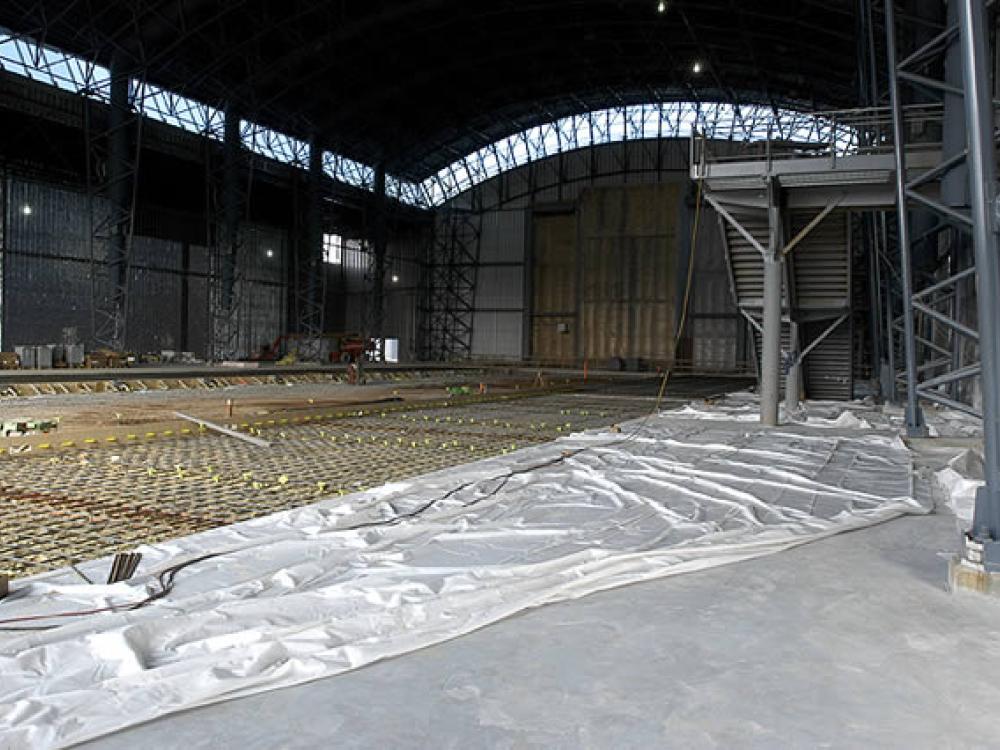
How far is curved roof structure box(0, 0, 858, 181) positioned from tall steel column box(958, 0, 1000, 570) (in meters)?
26.7

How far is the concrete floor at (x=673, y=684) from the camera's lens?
8.23 feet

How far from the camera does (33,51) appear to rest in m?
28.1

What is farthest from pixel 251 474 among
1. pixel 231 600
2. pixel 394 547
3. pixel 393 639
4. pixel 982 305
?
pixel 982 305

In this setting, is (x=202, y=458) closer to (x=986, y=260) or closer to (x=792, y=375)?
(x=986, y=260)

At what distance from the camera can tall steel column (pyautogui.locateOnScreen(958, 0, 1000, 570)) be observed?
14.3ft

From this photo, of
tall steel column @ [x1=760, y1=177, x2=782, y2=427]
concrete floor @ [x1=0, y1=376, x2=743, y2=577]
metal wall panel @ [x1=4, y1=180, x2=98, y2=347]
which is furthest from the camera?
metal wall panel @ [x1=4, y1=180, x2=98, y2=347]

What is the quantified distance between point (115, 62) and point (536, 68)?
20192mm

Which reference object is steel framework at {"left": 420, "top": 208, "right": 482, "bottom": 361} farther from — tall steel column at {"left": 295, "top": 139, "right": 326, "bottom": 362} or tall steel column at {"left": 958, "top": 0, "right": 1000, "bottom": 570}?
tall steel column at {"left": 958, "top": 0, "right": 1000, "bottom": 570}

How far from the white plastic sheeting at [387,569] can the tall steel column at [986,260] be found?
4.07 ft

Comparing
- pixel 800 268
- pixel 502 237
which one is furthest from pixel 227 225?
pixel 800 268

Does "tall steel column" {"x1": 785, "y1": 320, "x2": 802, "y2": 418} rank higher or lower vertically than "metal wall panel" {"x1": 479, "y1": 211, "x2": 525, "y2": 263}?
lower

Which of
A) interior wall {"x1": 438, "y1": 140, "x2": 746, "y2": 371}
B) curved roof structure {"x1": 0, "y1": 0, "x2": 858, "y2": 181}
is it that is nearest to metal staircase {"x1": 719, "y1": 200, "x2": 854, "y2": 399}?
curved roof structure {"x1": 0, "y1": 0, "x2": 858, "y2": 181}

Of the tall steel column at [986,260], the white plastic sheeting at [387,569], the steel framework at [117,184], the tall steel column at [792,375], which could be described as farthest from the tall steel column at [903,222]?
the steel framework at [117,184]

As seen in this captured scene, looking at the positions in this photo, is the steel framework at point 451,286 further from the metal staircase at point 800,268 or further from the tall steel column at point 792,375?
the tall steel column at point 792,375
